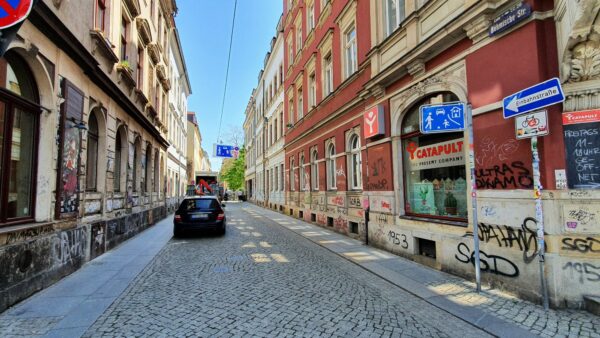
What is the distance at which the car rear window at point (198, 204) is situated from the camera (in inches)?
480

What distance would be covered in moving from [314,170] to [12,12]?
548 inches

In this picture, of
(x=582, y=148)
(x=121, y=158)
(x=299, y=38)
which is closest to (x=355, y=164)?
(x=582, y=148)

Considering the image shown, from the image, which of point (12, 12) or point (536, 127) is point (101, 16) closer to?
point (12, 12)

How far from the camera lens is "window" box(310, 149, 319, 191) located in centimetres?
1602

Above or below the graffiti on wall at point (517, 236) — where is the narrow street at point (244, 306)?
below

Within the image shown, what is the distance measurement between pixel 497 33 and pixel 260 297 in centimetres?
574

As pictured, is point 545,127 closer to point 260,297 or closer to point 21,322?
point 260,297

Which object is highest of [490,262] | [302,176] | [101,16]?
[101,16]

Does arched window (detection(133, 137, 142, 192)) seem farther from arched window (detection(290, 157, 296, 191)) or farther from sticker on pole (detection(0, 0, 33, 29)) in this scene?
sticker on pole (detection(0, 0, 33, 29))

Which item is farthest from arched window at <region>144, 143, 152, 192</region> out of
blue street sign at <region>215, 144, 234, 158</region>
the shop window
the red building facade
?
blue street sign at <region>215, 144, 234, 158</region>

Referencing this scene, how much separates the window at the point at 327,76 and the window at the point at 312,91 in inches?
58.1

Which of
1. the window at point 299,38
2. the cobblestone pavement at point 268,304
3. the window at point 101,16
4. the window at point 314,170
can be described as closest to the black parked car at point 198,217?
the cobblestone pavement at point 268,304

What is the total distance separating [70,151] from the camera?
705 cm

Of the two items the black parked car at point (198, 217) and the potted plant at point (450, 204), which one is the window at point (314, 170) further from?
the potted plant at point (450, 204)
